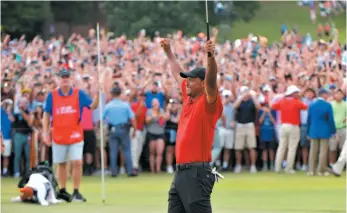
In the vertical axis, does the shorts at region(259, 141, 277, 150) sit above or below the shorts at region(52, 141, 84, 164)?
above

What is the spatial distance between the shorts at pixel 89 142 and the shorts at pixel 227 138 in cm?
293

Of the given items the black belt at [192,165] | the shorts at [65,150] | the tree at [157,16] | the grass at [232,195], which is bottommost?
the grass at [232,195]

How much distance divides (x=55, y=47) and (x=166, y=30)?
45.4 ft

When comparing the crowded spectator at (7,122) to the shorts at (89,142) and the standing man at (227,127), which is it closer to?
the shorts at (89,142)

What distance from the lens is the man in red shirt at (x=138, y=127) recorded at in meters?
25.1

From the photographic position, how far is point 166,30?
47094 millimetres

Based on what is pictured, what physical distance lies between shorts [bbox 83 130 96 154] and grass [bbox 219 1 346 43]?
27.4 m

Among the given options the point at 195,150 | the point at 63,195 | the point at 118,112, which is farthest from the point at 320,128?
the point at 195,150

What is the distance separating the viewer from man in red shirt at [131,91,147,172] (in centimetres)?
2511

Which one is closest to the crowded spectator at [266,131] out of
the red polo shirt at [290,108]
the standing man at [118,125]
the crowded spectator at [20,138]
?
the red polo shirt at [290,108]

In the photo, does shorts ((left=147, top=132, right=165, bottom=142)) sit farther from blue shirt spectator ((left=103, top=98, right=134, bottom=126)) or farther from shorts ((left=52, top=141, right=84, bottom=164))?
shorts ((left=52, top=141, right=84, bottom=164))

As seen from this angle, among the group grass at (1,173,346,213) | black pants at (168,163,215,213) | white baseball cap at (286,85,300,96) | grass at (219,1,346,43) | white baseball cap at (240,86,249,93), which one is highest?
grass at (219,1,346,43)

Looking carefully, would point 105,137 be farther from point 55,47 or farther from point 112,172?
point 55,47

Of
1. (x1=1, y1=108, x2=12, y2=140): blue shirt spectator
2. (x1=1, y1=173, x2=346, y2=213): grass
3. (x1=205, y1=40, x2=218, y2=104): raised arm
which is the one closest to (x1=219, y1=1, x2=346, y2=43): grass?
(x1=1, y1=108, x2=12, y2=140): blue shirt spectator
